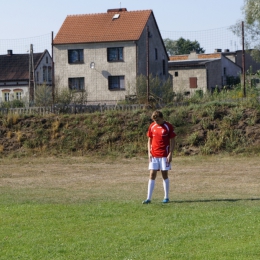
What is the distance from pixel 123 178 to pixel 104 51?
37.9 metres

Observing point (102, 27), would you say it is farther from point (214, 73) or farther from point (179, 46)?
point (179, 46)

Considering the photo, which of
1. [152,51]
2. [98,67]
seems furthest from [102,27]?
[152,51]

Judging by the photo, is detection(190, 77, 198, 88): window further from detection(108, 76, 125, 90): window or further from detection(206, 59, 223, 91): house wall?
detection(108, 76, 125, 90): window

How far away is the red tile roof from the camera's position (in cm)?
5706

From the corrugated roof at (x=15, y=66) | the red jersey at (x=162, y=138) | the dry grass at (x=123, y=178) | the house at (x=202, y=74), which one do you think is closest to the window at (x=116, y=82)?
the house at (x=202, y=74)

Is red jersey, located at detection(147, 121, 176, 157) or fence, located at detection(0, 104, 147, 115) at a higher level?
fence, located at detection(0, 104, 147, 115)

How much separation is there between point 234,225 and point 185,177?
9462 mm

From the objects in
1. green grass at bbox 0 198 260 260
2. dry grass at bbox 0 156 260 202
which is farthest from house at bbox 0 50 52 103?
green grass at bbox 0 198 260 260

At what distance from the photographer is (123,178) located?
20.6 meters

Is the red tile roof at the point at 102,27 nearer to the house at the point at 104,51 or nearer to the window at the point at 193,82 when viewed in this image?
the house at the point at 104,51

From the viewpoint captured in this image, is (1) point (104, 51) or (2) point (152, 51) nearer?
(1) point (104, 51)

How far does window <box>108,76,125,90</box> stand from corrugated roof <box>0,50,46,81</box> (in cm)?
1782

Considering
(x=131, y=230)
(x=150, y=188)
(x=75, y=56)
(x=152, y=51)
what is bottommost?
(x=131, y=230)

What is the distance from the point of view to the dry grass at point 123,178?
16.0 metres
